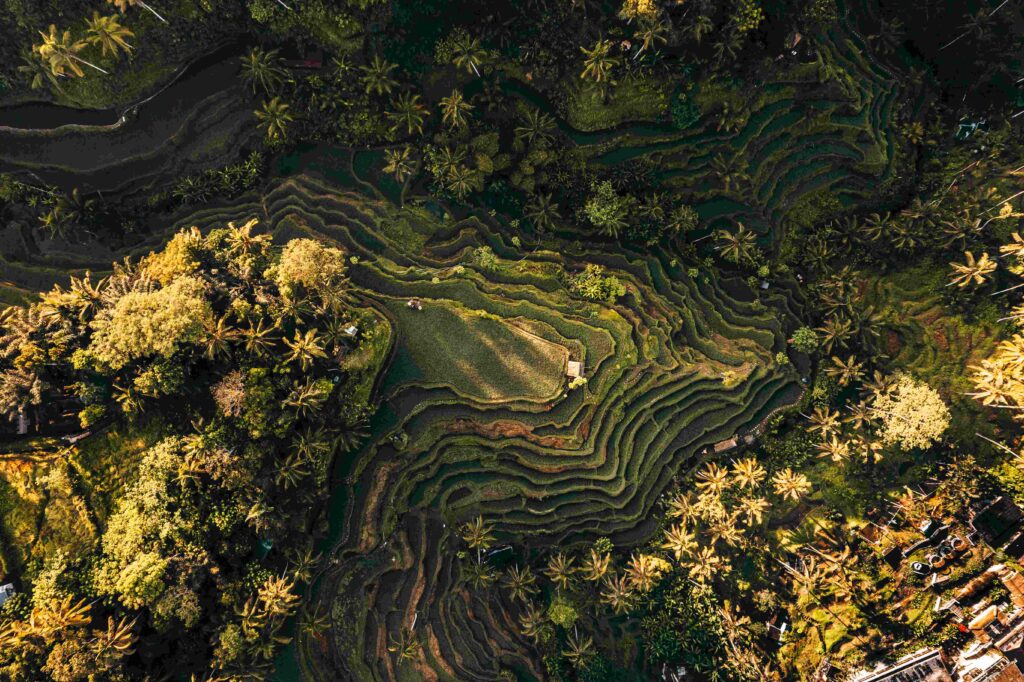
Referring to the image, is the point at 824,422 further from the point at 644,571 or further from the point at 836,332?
the point at 644,571

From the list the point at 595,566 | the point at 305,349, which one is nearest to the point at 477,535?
the point at 595,566

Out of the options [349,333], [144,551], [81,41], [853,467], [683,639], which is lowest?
[683,639]

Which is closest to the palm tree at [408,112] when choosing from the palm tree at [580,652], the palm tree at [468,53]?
the palm tree at [468,53]

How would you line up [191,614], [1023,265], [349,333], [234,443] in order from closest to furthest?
[191,614], [234,443], [349,333], [1023,265]

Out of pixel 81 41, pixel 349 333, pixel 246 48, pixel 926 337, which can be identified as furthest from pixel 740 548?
pixel 81 41

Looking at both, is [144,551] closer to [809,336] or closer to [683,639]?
[683,639]

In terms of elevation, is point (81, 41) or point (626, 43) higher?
point (81, 41)

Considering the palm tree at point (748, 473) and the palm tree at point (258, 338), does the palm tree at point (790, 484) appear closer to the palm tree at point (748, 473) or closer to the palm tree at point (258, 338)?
the palm tree at point (748, 473)
